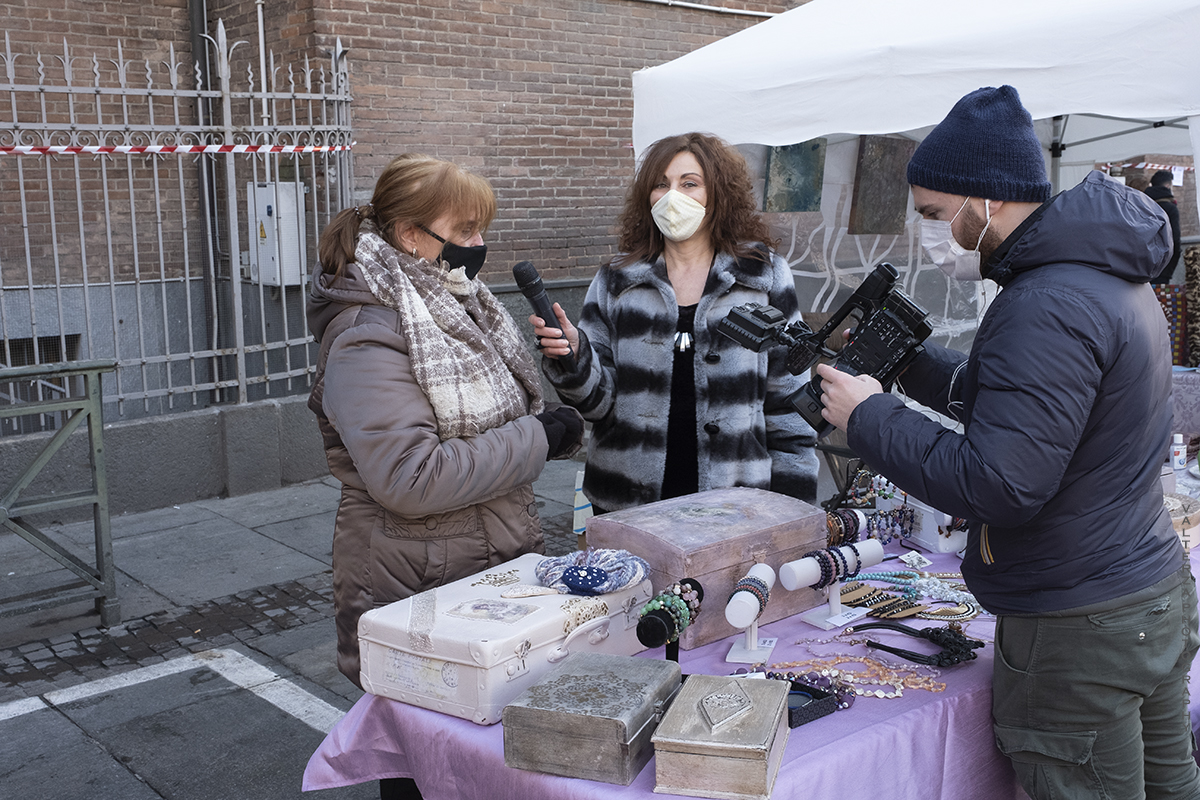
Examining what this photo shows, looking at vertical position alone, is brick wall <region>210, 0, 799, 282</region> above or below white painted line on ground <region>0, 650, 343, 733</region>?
above

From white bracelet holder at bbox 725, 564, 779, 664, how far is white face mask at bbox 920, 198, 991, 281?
0.72 meters

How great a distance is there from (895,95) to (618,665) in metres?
3.75

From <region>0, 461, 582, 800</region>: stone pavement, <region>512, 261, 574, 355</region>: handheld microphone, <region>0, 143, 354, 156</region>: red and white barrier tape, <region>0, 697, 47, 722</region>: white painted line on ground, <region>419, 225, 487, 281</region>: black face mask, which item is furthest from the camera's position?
<region>0, 143, 354, 156</region>: red and white barrier tape

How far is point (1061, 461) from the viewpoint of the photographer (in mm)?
1683

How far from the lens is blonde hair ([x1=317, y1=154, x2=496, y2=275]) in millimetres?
2332

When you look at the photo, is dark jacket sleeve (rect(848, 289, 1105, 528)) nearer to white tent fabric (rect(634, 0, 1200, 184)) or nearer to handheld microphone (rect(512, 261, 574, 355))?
handheld microphone (rect(512, 261, 574, 355))

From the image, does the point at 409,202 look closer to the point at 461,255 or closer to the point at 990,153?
the point at 461,255

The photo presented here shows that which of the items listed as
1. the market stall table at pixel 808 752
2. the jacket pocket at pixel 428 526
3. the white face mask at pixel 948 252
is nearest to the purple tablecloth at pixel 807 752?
the market stall table at pixel 808 752

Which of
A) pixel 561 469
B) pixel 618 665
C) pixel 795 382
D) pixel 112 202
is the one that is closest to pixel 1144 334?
pixel 618 665

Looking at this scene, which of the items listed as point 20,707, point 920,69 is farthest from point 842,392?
point 20,707

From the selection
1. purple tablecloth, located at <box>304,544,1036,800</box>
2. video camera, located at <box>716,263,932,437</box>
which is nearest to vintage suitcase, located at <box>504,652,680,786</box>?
purple tablecloth, located at <box>304,544,1036,800</box>

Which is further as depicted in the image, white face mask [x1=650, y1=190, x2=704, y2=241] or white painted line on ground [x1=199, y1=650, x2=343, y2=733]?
white painted line on ground [x1=199, y1=650, x2=343, y2=733]

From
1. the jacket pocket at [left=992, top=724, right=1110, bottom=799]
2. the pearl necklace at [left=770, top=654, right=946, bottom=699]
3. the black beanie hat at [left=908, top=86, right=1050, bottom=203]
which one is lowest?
the jacket pocket at [left=992, top=724, right=1110, bottom=799]

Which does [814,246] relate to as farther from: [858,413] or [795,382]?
[858,413]
